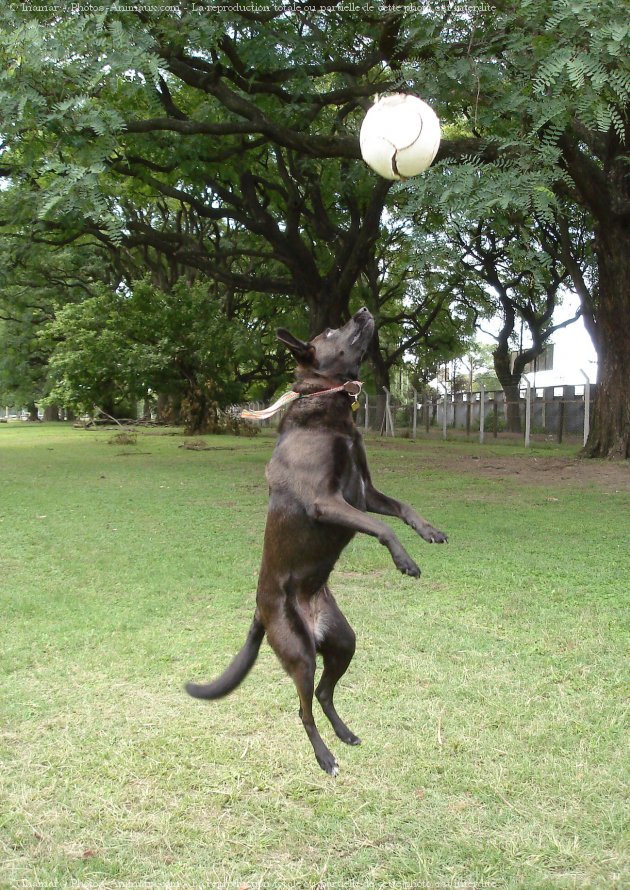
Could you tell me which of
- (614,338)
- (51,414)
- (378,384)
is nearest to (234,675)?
(614,338)

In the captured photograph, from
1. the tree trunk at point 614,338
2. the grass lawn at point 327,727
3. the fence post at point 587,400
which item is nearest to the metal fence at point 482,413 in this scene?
the fence post at point 587,400

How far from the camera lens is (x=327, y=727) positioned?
3.71 metres

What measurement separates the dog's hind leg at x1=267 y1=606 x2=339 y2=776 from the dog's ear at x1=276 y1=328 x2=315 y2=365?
2.76 ft

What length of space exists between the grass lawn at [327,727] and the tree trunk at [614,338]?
24.4ft

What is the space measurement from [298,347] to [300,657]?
1.01 meters

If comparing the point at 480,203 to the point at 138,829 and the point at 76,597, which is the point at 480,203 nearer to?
the point at 76,597

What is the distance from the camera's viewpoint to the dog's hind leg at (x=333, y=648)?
256 centimetres

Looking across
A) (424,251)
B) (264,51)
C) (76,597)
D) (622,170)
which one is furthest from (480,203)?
(622,170)

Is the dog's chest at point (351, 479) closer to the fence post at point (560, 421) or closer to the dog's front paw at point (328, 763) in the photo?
the dog's front paw at point (328, 763)

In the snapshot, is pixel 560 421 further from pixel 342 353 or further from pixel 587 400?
pixel 342 353

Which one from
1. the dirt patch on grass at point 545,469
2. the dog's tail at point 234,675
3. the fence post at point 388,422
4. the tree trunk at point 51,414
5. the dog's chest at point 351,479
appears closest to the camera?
the dog's chest at point 351,479

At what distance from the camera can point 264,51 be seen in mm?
10586

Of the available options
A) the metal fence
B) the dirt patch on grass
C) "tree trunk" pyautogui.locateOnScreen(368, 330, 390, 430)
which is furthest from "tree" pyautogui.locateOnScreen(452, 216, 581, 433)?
the dirt patch on grass

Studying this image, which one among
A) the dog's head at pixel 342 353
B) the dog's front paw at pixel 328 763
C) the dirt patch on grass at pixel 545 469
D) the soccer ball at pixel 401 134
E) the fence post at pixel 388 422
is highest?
the soccer ball at pixel 401 134
